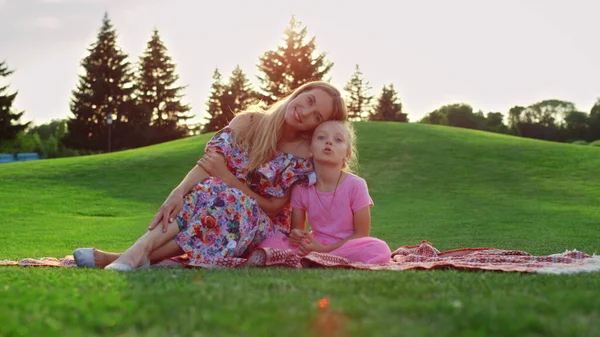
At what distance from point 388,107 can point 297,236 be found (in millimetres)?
59507

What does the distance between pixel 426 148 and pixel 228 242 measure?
20.6m

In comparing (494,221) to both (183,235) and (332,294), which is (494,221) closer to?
(183,235)

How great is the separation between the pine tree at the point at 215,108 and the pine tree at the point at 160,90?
3133mm

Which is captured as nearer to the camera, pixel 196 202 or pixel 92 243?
pixel 196 202

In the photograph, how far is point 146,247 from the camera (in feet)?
13.9

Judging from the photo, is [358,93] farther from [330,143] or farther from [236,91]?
[330,143]

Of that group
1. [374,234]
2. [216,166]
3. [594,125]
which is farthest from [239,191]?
→ [594,125]

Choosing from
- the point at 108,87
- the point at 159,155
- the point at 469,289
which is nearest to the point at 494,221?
the point at 469,289

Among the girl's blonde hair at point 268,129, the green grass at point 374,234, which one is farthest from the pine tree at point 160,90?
the girl's blonde hair at point 268,129

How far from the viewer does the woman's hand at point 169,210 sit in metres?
4.32

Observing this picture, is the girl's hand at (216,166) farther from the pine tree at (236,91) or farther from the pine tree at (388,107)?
the pine tree at (388,107)

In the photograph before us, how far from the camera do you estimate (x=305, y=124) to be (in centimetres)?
492

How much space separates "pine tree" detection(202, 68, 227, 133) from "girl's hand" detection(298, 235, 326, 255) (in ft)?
156

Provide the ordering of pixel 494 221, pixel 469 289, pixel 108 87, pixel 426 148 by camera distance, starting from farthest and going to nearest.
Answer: pixel 108 87 → pixel 426 148 → pixel 494 221 → pixel 469 289
